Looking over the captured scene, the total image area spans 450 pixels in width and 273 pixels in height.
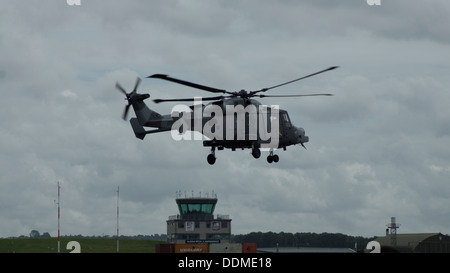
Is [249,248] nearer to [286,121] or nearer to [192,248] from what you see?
[192,248]

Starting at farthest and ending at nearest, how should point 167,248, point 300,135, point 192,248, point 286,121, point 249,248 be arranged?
point 192,248 < point 249,248 < point 167,248 < point 300,135 < point 286,121

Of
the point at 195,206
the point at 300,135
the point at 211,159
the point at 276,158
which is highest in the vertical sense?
the point at 300,135

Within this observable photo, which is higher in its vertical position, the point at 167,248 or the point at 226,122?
the point at 226,122

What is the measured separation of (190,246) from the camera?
116 meters

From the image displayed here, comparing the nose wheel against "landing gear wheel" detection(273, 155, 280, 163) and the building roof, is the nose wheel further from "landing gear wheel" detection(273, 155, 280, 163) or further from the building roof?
the building roof

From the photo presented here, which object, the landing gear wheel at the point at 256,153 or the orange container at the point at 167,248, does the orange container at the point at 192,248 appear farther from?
the landing gear wheel at the point at 256,153

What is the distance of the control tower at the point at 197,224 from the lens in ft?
507

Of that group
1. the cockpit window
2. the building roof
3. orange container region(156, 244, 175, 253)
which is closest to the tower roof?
the building roof

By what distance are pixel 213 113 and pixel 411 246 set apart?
100860 millimetres

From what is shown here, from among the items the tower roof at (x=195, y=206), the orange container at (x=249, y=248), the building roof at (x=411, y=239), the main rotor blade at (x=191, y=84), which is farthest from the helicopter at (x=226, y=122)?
the tower roof at (x=195, y=206)

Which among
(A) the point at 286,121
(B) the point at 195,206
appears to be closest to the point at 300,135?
(A) the point at 286,121

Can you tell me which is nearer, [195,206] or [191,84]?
[191,84]

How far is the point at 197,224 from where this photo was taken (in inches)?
6137
